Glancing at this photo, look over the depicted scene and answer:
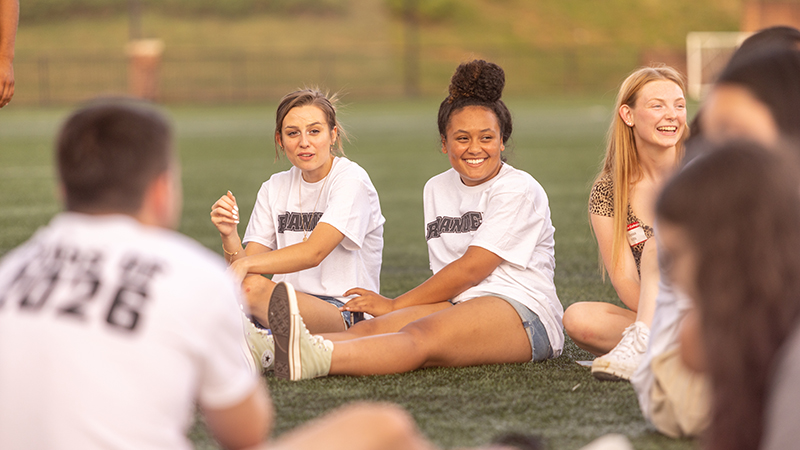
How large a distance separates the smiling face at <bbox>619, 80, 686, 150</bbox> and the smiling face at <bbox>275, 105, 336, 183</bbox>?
1.25m

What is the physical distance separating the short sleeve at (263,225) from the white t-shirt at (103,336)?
2.36 metres

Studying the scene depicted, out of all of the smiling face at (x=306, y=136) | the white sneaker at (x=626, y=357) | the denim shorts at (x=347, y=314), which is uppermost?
the smiling face at (x=306, y=136)

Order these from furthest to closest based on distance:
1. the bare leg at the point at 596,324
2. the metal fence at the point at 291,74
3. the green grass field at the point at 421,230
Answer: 1. the metal fence at the point at 291,74
2. the bare leg at the point at 596,324
3. the green grass field at the point at 421,230

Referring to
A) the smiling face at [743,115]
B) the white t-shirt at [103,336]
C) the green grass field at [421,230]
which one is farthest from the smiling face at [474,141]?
the white t-shirt at [103,336]

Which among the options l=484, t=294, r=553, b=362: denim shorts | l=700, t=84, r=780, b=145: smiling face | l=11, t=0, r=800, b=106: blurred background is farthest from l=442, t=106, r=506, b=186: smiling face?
l=11, t=0, r=800, b=106: blurred background

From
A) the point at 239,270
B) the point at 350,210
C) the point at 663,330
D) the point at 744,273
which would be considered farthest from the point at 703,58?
the point at 744,273

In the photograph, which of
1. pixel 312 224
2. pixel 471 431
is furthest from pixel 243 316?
pixel 471 431

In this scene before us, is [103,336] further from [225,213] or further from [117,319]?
[225,213]

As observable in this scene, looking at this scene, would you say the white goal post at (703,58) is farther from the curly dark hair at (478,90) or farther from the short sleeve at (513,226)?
the short sleeve at (513,226)

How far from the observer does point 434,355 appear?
10.8 feet

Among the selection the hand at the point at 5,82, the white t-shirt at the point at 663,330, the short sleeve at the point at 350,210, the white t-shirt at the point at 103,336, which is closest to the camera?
the white t-shirt at the point at 103,336

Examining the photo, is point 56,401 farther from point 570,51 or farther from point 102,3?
point 102,3

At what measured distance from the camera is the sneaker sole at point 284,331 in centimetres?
297

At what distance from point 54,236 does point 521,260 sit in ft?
7.21
